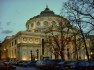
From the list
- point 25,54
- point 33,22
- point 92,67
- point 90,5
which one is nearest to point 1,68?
point 92,67

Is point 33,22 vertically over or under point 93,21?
over

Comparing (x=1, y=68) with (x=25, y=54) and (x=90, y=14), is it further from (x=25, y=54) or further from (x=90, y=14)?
(x=25, y=54)

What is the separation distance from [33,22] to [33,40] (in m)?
21.5

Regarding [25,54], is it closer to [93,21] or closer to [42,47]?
[42,47]

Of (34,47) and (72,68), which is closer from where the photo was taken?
(72,68)

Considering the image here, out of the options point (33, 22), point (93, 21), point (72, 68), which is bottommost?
point (72, 68)

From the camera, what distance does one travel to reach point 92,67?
95.9 ft

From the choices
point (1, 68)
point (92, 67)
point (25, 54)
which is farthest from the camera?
point (25, 54)

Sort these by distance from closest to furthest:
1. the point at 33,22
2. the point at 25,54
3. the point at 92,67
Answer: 1. the point at 92,67
2. the point at 25,54
3. the point at 33,22

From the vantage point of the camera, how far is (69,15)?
37250 mm

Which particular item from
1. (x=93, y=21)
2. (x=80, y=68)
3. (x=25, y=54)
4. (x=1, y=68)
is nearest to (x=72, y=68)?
(x=80, y=68)

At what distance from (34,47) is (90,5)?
8151 centimetres

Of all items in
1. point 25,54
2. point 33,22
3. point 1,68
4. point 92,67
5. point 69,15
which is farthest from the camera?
point 33,22

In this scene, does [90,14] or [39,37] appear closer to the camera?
[90,14]
